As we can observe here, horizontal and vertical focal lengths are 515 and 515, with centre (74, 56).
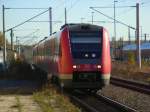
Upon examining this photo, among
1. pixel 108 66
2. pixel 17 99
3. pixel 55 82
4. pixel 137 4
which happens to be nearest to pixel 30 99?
pixel 17 99

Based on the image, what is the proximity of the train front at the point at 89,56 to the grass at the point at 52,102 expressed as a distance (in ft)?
4.21

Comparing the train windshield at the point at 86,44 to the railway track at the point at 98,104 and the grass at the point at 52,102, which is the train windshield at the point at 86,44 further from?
the grass at the point at 52,102

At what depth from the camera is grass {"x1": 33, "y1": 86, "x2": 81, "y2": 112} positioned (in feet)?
55.5

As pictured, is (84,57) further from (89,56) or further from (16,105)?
(16,105)

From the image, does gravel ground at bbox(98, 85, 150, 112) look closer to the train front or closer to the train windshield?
the train front

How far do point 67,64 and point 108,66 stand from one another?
185 centimetres

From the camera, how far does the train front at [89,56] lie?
2252 cm

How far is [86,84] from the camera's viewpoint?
74.0 ft

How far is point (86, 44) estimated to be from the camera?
2289 cm

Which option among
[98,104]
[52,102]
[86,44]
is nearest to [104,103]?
[98,104]

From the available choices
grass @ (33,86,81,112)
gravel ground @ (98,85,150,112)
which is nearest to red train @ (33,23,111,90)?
grass @ (33,86,81,112)

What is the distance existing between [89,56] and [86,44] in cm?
59

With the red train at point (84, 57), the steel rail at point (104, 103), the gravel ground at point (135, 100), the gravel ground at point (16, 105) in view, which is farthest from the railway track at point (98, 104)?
the gravel ground at point (16, 105)

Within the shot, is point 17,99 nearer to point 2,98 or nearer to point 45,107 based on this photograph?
point 2,98
